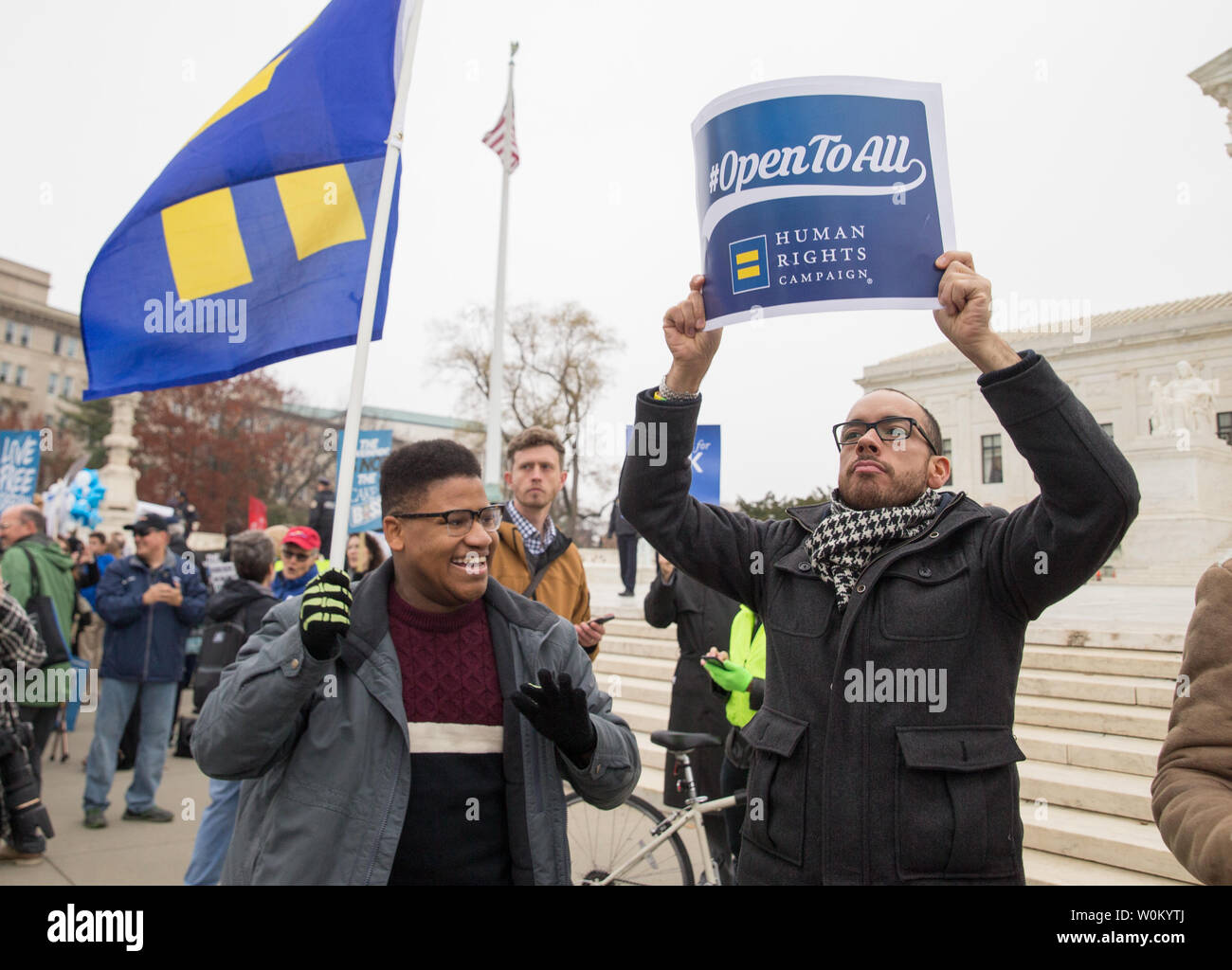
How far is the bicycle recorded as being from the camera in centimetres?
443

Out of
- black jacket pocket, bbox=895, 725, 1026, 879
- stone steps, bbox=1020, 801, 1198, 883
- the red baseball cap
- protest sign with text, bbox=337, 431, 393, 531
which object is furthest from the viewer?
protest sign with text, bbox=337, 431, 393, 531

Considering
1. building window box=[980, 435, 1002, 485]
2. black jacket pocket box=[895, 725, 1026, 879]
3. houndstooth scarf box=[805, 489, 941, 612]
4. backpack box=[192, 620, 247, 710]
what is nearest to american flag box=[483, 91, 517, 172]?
backpack box=[192, 620, 247, 710]

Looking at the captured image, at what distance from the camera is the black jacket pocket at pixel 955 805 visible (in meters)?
1.91

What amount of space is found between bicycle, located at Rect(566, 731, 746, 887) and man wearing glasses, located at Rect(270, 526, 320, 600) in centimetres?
269

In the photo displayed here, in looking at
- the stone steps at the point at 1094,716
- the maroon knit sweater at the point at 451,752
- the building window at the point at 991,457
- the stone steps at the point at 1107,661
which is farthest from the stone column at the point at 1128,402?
the maroon knit sweater at the point at 451,752

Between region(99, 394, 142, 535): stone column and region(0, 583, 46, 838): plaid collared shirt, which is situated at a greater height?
region(99, 394, 142, 535): stone column

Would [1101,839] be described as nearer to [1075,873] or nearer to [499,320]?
[1075,873]

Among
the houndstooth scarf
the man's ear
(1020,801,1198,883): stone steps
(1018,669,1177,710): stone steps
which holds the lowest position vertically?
(1020,801,1198,883): stone steps

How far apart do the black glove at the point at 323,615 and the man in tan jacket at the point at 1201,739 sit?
5.77 ft

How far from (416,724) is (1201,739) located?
1722 millimetres

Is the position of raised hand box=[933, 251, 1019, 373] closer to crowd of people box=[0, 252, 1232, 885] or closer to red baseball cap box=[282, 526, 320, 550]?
crowd of people box=[0, 252, 1232, 885]

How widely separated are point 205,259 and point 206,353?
1.38ft

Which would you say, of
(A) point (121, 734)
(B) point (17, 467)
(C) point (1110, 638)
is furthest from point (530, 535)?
(B) point (17, 467)

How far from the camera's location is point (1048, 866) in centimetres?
503
